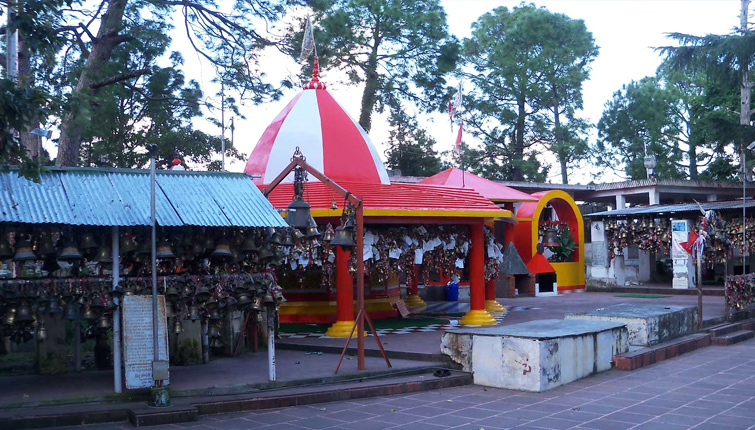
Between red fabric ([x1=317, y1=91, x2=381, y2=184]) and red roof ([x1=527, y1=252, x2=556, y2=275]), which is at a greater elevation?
red fabric ([x1=317, y1=91, x2=381, y2=184])

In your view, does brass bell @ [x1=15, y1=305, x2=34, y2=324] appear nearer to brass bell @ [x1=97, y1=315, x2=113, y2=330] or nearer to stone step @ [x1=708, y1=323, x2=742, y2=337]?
brass bell @ [x1=97, y1=315, x2=113, y2=330]

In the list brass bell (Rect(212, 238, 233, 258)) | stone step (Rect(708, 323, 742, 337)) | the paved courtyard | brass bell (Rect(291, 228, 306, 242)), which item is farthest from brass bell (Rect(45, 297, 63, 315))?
stone step (Rect(708, 323, 742, 337))

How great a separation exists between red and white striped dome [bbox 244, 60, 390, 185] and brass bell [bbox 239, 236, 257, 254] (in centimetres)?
538

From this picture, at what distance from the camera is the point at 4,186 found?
806cm

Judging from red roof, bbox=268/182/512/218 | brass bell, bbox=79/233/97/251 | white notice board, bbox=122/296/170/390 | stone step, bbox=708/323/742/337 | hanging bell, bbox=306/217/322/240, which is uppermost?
red roof, bbox=268/182/512/218

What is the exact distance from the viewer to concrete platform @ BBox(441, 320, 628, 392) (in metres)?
9.16

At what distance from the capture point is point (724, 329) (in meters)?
14.1

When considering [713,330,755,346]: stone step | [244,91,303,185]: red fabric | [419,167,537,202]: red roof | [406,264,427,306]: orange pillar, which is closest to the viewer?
[713,330,755,346]: stone step

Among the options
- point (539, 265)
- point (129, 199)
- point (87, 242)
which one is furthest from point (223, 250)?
point (539, 265)

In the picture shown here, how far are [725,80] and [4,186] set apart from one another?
1945 cm

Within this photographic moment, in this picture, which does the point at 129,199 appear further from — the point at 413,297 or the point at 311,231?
the point at 413,297

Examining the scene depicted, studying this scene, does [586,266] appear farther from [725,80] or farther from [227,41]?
[227,41]

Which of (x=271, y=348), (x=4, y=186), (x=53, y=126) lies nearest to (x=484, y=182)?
(x=53, y=126)

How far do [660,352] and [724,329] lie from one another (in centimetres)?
337
